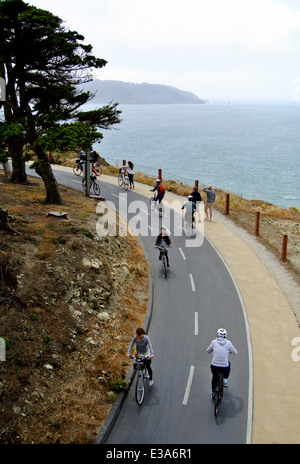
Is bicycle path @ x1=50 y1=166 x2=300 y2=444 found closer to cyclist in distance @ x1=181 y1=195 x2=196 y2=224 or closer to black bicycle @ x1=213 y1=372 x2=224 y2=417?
black bicycle @ x1=213 y1=372 x2=224 y2=417

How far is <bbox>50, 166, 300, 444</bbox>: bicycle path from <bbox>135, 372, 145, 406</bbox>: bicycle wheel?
281 centimetres

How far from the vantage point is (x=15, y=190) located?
78.8 feet

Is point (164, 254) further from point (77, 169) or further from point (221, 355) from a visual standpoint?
point (77, 169)

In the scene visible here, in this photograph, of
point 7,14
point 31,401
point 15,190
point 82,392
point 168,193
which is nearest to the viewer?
point 31,401

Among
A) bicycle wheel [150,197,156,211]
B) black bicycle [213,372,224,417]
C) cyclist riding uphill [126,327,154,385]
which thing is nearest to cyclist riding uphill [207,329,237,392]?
black bicycle [213,372,224,417]

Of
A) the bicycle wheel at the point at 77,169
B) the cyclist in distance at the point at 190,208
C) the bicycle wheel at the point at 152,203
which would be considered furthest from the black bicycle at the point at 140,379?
the bicycle wheel at the point at 77,169

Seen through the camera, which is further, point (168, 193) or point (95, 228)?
point (168, 193)

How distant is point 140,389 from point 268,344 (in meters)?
4.86

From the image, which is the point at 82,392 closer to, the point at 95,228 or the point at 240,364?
the point at 240,364

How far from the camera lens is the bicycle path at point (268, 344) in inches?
399

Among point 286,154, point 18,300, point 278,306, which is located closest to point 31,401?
point 18,300

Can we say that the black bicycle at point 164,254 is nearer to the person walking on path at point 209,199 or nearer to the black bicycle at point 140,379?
the black bicycle at point 140,379
